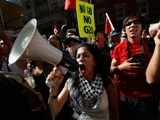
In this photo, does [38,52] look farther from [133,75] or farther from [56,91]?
[133,75]

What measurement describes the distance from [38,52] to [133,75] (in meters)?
1.43

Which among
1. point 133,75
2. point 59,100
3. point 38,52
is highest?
point 38,52

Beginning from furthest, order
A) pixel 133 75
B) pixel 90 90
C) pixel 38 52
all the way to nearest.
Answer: pixel 133 75, pixel 90 90, pixel 38 52

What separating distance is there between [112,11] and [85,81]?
35445 millimetres

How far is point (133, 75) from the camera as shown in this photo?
14.2ft

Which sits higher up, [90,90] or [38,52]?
[38,52]

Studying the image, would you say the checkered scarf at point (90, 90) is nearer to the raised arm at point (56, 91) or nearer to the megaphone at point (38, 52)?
the raised arm at point (56, 91)

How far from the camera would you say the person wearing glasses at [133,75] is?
428 centimetres

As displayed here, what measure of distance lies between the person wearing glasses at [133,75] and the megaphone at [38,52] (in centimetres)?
124

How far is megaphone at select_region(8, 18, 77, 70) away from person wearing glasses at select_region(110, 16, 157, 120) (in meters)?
1.24

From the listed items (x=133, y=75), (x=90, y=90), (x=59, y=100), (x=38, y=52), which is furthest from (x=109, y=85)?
(x=38, y=52)

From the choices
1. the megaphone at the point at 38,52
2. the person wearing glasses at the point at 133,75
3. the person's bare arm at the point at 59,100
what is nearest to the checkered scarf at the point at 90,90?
the person's bare arm at the point at 59,100

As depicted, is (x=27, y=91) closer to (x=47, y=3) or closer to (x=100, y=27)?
(x=100, y=27)

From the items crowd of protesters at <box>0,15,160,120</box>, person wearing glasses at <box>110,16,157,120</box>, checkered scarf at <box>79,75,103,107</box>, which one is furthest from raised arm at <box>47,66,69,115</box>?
person wearing glasses at <box>110,16,157,120</box>
